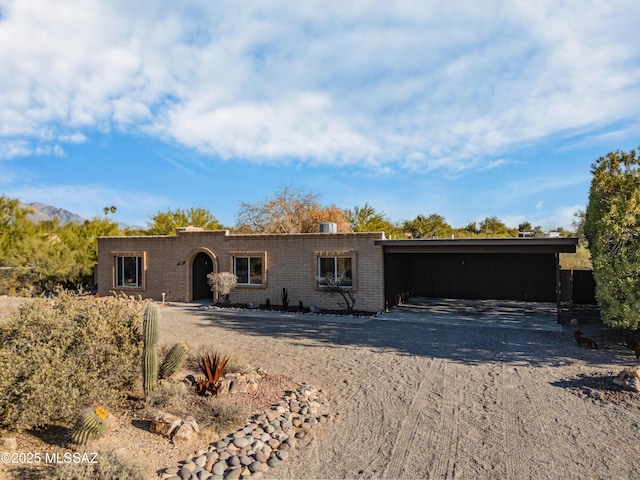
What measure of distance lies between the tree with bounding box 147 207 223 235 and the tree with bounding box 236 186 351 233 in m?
2.97

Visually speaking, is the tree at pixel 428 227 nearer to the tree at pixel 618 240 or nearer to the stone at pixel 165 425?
the tree at pixel 618 240

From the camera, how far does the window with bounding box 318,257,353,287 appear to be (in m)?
17.1

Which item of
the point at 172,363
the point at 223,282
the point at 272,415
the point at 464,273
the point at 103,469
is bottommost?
the point at 272,415

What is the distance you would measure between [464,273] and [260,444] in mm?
17355

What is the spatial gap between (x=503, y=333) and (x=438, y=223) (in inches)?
1484

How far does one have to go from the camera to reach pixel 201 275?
21.1 meters

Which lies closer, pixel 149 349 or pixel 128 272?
pixel 149 349

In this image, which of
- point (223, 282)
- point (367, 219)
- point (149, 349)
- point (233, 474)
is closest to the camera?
point (233, 474)

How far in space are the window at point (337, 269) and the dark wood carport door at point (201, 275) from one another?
6979mm

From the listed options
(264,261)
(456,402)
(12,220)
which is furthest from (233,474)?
(12,220)

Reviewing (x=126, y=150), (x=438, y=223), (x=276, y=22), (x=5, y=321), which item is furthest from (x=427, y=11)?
(x=438, y=223)

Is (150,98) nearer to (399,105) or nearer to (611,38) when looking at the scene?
(399,105)

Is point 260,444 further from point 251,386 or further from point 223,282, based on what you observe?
point 223,282

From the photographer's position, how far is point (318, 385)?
791cm
